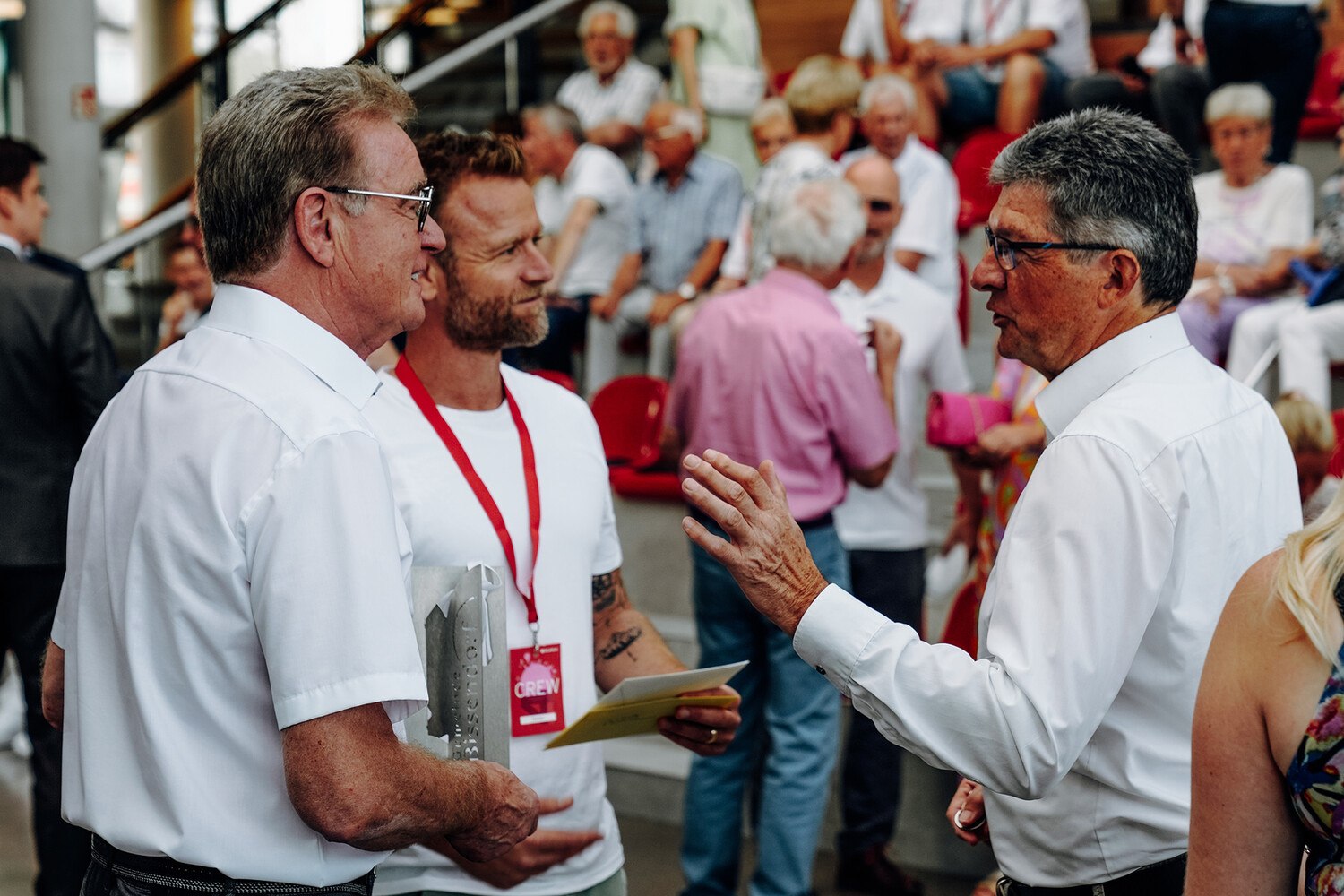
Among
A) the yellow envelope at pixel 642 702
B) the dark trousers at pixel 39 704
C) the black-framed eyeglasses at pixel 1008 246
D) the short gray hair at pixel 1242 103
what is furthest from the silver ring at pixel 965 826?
the short gray hair at pixel 1242 103

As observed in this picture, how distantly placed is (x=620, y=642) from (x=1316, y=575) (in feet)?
4.23

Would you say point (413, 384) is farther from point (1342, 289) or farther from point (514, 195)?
point (1342, 289)

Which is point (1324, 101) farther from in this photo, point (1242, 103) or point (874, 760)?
point (874, 760)

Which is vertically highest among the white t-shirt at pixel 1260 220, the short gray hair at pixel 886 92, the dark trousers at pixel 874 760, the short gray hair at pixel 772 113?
the short gray hair at pixel 886 92

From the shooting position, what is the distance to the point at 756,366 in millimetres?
3650

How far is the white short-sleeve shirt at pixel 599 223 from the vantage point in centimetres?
673

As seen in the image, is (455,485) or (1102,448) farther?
(455,485)

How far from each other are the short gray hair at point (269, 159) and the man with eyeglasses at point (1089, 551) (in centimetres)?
53

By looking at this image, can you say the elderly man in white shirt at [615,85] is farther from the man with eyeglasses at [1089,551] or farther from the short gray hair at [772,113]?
the man with eyeglasses at [1089,551]

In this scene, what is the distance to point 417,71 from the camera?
27.1 feet

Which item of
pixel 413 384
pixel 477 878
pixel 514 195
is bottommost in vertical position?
pixel 477 878

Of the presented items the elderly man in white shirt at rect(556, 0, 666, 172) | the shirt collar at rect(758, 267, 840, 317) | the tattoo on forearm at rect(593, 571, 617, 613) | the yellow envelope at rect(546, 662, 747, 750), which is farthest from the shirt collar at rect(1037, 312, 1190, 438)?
the elderly man in white shirt at rect(556, 0, 666, 172)

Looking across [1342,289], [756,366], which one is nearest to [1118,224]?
[756,366]

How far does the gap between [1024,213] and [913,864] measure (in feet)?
9.71
